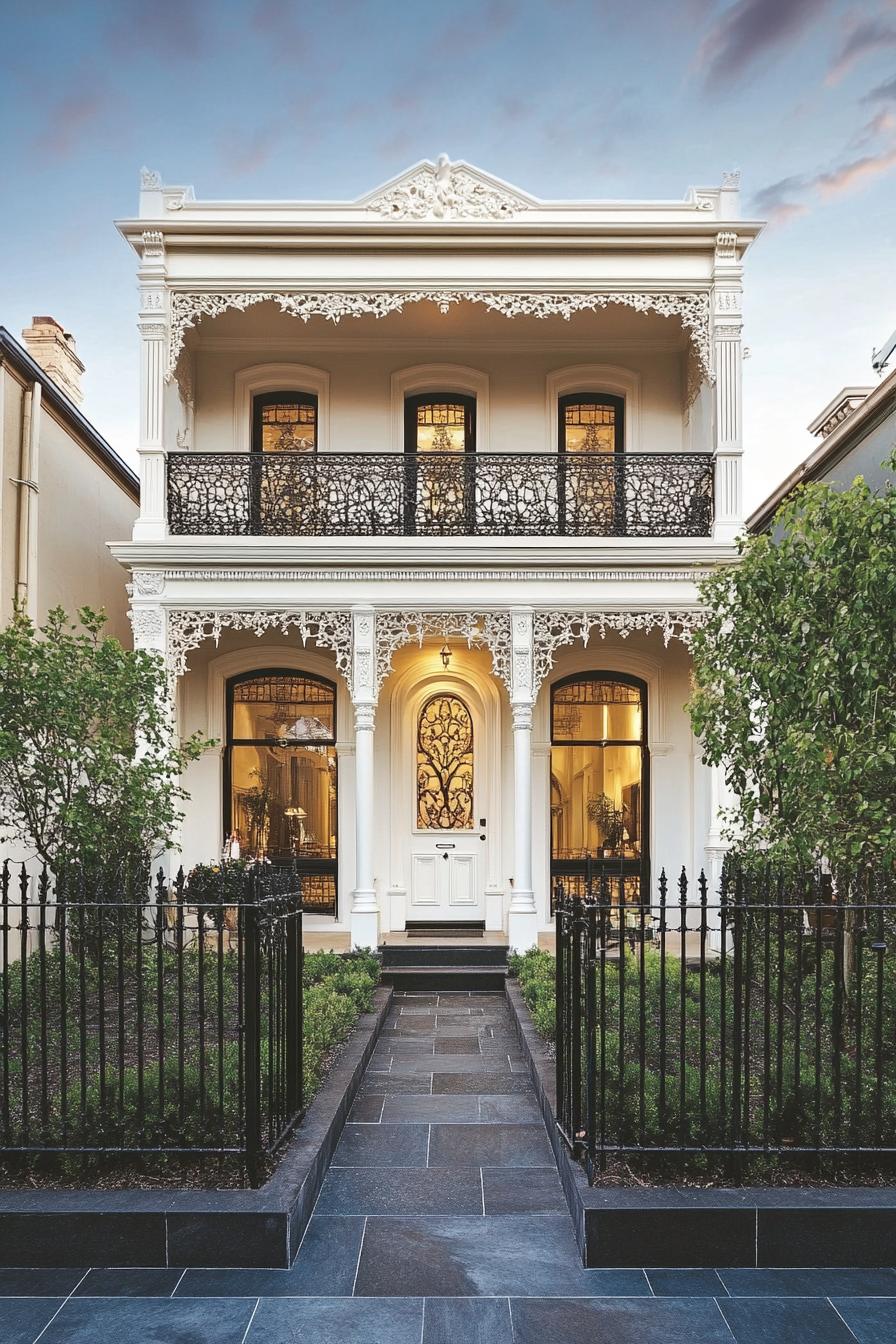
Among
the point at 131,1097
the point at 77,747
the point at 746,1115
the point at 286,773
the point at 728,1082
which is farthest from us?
the point at 286,773

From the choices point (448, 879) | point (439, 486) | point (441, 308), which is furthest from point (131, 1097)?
point (441, 308)

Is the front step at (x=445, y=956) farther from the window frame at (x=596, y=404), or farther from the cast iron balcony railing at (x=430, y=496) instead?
the window frame at (x=596, y=404)

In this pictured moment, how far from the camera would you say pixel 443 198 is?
10.4 metres

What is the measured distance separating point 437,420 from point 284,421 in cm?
199

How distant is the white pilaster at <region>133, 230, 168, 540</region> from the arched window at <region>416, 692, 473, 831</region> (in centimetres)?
408

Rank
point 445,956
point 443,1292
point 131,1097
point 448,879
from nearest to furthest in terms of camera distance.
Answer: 1. point 443,1292
2. point 131,1097
3. point 445,956
4. point 448,879

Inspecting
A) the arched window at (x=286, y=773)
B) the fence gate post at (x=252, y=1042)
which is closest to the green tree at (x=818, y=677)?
the fence gate post at (x=252, y=1042)

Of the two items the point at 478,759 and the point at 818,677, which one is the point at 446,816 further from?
the point at 818,677

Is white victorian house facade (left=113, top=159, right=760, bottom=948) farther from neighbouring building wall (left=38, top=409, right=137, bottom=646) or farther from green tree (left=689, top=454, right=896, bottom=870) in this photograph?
green tree (left=689, top=454, right=896, bottom=870)

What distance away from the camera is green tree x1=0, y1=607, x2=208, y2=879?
739 centimetres

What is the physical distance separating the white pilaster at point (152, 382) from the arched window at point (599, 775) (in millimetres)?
5423

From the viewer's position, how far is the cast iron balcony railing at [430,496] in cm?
1049

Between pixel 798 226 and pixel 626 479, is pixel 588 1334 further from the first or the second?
pixel 798 226

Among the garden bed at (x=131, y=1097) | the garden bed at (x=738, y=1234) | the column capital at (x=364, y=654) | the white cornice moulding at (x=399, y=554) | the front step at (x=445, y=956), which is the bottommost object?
the front step at (x=445, y=956)
